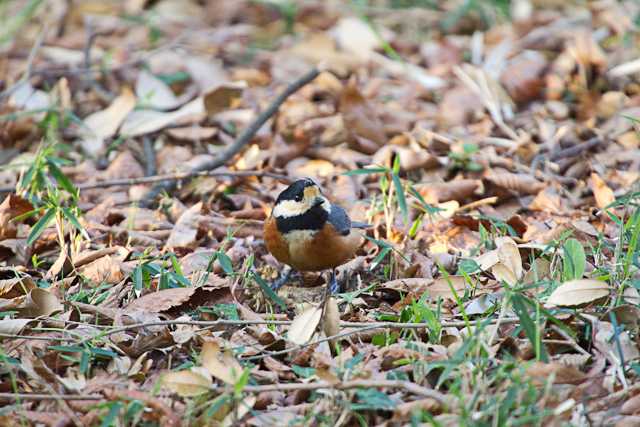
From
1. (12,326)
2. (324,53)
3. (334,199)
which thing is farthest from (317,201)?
(324,53)

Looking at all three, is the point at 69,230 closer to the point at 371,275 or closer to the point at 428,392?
the point at 371,275

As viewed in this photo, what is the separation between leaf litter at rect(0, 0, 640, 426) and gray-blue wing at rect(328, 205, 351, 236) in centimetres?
18

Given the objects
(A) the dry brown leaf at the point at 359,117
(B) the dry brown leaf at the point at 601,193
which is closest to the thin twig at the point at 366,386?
(B) the dry brown leaf at the point at 601,193

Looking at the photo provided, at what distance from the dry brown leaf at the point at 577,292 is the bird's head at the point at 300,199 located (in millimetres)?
1491

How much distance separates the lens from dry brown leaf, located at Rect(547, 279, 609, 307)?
3455 millimetres

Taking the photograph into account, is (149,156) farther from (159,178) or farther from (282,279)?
(282,279)

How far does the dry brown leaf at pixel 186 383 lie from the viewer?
3133 millimetres

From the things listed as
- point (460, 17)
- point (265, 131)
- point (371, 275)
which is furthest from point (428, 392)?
point (460, 17)

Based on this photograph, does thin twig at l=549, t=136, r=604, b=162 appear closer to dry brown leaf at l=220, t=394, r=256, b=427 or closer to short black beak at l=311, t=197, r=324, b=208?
short black beak at l=311, t=197, r=324, b=208

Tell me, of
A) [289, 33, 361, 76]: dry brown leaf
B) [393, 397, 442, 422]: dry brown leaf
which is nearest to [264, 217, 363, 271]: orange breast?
[393, 397, 442, 422]: dry brown leaf

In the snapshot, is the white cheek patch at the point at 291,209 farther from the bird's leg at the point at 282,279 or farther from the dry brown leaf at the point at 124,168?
the dry brown leaf at the point at 124,168

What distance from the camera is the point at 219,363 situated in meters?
3.29

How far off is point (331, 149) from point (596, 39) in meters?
2.65

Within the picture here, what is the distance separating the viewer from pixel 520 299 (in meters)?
3.21
